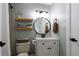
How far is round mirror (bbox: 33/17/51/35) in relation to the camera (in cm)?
257

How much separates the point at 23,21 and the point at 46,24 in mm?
568

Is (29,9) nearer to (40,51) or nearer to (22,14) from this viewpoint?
(22,14)

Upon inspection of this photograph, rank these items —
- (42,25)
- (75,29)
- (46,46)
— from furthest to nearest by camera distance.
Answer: (42,25), (46,46), (75,29)

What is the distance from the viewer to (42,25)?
2570 mm

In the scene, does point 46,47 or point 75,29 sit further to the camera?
point 46,47

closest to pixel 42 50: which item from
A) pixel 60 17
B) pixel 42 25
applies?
pixel 42 25

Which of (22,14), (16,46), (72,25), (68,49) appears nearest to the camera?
(72,25)

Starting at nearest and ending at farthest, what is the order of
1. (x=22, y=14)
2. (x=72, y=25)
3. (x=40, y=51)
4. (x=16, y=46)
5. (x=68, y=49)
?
(x=72, y=25) < (x=68, y=49) < (x=40, y=51) < (x=16, y=46) < (x=22, y=14)

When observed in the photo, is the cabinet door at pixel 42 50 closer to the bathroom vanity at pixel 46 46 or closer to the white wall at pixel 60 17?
the bathroom vanity at pixel 46 46

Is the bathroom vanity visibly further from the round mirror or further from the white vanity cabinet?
the round mirror

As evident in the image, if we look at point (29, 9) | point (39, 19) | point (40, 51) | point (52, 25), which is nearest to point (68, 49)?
point (40, 51)

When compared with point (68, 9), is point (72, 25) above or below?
below

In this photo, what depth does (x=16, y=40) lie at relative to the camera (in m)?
2.54

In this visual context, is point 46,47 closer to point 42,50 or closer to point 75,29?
point 42,50
